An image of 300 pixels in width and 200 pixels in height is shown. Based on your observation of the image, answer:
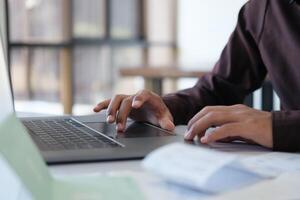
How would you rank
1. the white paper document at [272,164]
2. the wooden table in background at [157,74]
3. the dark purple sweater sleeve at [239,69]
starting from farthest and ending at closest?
the wooden table in background at [157,74] → the dark purple sweater sleeve at [239,69] → the white paper document at [272,164]

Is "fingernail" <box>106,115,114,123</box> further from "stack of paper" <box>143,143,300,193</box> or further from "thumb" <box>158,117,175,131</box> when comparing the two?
"stack of paper" <box>143,143,300,193</box>

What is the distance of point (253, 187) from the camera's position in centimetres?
61

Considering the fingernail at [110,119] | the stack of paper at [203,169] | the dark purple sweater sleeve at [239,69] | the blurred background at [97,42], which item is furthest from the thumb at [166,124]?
the blurred background at [97,42]

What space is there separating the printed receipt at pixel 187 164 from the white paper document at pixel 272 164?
→ 5 centimetres

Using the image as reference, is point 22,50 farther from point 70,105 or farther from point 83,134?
point 83,134

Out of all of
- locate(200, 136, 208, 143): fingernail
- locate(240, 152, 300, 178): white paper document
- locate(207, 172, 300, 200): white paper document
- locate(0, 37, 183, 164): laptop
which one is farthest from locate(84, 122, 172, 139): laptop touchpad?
locate(207, 172, 300, 200): white paper document

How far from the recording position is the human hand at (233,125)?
0.87 meters

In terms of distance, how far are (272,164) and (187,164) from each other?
0.20 metres

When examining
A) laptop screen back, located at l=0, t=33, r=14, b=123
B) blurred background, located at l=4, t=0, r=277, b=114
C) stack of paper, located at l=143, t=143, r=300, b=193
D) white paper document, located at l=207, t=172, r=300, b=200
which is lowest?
blurred background, located at l=4, t=0, r=277, b=114

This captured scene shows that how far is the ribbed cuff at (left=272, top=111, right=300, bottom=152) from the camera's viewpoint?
862mm

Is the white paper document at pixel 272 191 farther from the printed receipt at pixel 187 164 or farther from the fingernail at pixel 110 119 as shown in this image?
the fingernail at pixel 110 119

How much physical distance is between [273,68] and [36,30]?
379cm

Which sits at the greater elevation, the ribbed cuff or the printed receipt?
the printed receipt

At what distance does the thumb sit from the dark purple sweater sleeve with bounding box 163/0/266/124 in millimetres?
304
